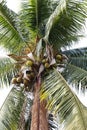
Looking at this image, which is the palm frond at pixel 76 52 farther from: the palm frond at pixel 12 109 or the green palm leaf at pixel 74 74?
the palm frond at pixel 12 109

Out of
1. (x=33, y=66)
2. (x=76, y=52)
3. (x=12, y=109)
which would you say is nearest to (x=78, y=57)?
(x=76, y=52)

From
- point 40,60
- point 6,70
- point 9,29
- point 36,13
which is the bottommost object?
point 6,70

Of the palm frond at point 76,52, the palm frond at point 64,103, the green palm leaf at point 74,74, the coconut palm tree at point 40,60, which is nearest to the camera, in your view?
the palm frond at point 64,103

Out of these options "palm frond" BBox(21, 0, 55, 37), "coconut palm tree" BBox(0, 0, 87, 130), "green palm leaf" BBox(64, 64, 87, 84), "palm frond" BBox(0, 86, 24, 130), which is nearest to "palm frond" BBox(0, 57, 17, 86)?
"coconut palm tree" BBox(0, 0, 87, 130)

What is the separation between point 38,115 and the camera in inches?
323

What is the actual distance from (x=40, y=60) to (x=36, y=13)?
1.33 m

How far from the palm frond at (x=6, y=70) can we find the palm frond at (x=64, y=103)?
1397mm

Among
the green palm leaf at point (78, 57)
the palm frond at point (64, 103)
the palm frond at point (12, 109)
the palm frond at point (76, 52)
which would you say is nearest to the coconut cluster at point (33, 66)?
the palm frond at point (64, 103)

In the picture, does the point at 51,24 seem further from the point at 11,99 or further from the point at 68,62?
the point at 11,99

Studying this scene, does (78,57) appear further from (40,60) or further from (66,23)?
(40,60)

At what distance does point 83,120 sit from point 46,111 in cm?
181

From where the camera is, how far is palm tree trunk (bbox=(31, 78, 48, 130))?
26.3 ft

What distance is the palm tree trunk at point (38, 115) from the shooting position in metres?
8.02

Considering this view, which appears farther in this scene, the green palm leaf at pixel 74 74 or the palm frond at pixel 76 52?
the palm frond at pixel 76 52
